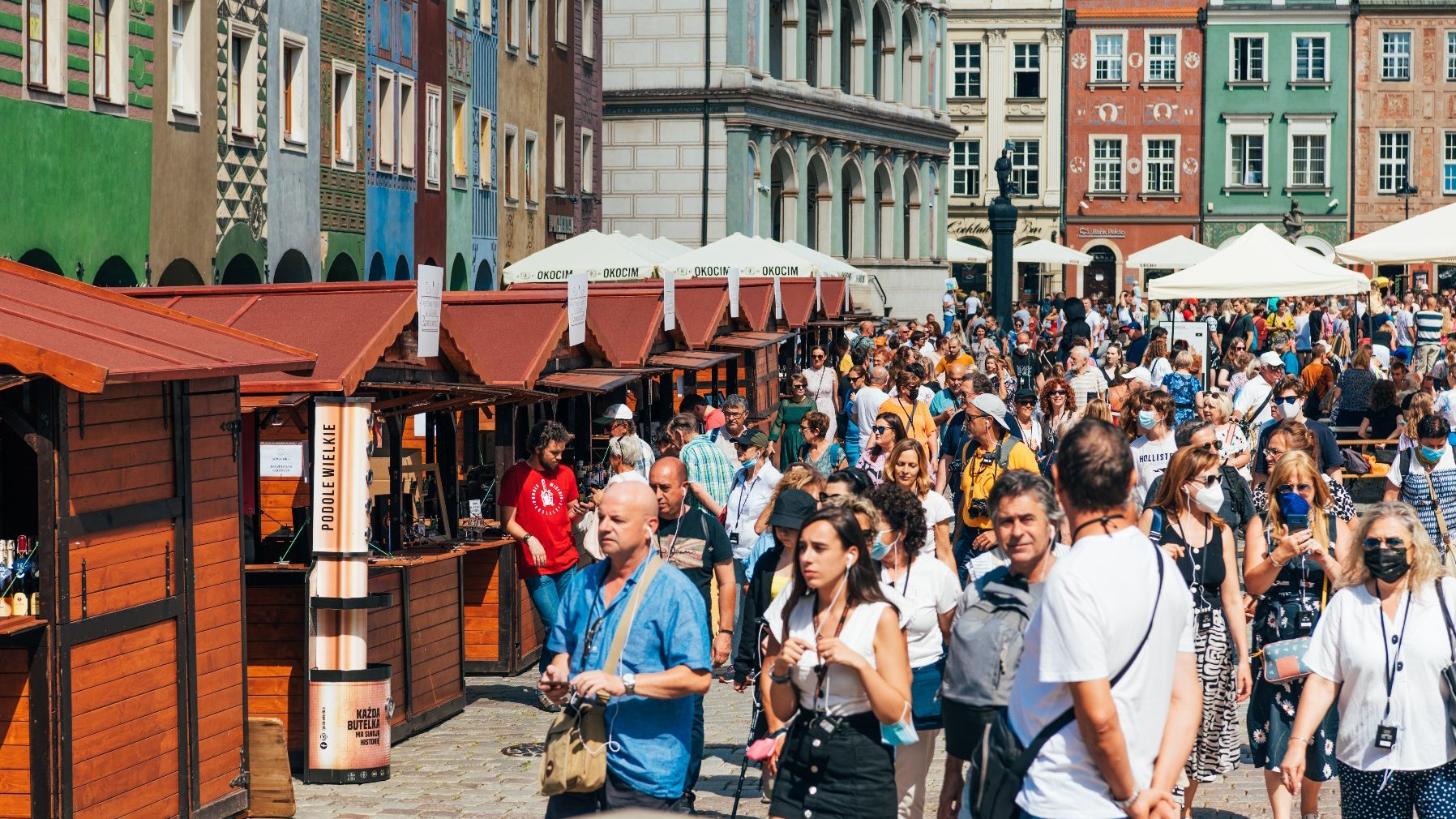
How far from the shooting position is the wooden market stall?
8164 millimetres

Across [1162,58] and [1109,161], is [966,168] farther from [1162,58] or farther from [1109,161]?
[1162,58]

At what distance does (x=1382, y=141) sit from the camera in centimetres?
7094

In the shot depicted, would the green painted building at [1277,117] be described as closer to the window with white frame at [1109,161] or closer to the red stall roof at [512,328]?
the window with white frame at [1109,161]

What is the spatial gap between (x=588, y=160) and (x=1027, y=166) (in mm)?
32163

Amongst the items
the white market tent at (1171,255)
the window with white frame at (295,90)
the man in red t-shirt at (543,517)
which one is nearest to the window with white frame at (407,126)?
the window with white frame at (295,90)

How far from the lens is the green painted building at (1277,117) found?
7069 cm

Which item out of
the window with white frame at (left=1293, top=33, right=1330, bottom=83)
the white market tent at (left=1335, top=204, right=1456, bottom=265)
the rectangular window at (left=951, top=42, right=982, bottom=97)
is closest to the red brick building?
the rectangular window at (left=951, top=42, right=982, bottom=97)

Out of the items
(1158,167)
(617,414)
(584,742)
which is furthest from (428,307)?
(1158,167)

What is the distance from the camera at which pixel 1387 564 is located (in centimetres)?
713

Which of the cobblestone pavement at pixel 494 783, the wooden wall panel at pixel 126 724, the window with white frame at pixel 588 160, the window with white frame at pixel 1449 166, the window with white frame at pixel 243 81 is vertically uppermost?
the window with white frame at pixel 1449 166

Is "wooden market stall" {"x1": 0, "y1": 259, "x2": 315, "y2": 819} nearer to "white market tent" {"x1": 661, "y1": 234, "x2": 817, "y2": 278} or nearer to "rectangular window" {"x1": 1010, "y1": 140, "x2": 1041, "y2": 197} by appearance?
"white market tent" {"x1": 661, "y1": 234, "x2": 817, "y2": 278}

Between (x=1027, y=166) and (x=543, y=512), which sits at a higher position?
(x=1027, y=166)

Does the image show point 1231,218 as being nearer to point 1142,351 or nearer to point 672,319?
point 1142,351

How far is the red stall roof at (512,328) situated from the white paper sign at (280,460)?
6.88 ft
